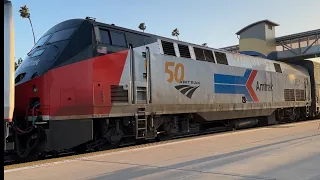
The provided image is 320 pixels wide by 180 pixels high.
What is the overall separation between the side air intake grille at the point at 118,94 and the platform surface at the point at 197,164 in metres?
1.73

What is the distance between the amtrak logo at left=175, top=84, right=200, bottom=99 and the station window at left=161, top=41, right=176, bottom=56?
1.18 metres

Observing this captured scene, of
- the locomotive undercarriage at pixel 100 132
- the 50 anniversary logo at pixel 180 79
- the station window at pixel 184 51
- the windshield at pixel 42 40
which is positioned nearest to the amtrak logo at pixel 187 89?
the 50 anniversary logo at pixel 180 79

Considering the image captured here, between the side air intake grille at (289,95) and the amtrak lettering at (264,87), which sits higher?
the amtrak lettering at (264,87)

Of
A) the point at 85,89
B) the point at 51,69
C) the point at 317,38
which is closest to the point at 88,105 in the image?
the point at 85,89

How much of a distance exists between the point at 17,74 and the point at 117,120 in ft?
9.87

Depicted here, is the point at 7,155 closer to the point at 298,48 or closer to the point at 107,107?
the point at 107,107

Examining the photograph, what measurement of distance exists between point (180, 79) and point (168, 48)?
1.15 metres

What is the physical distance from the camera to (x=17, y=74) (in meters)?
9.36

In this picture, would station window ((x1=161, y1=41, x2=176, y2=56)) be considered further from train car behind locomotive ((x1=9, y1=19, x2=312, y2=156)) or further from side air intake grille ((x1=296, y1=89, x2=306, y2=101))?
side air intake grille ((x1=296, y1=89, x2=306, y2=101))

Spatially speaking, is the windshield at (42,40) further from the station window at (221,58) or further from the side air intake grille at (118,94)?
the station window at (221,58)

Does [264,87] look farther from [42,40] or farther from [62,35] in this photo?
[42,40]

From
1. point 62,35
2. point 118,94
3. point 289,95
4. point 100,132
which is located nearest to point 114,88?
point 118,94

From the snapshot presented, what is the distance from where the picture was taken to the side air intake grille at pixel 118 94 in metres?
9.76

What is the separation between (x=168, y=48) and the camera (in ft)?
39.2
